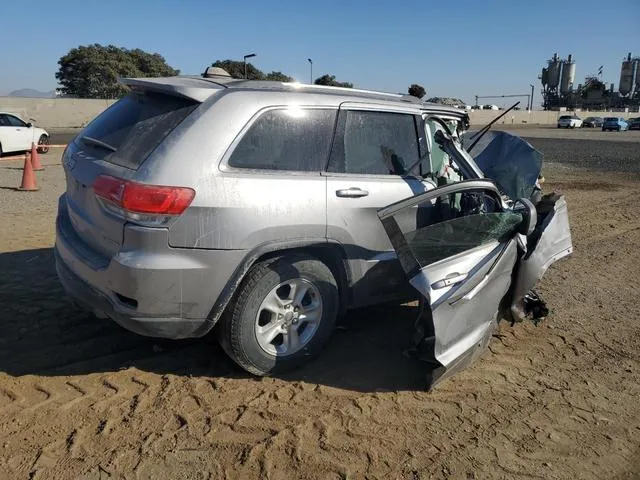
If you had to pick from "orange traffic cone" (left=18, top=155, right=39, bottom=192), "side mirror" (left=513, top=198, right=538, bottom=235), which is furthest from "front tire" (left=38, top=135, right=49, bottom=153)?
"side mirror" (left=513, top=198, right=538, bottom=235)

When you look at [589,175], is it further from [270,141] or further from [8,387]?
[8,387]

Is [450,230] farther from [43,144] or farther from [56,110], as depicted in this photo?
[56,110]

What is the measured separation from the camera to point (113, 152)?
354 centimetres

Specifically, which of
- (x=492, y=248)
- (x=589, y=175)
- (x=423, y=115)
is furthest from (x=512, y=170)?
(x=589, y=175)

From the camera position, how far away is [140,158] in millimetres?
3324

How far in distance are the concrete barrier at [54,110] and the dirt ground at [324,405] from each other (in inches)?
1509

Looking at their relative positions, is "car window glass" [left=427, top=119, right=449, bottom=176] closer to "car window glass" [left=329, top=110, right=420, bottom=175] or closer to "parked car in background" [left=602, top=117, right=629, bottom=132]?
"car window glass" [left=329, top=110, right=420, bottom=175]

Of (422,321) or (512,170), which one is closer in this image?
(422,321)

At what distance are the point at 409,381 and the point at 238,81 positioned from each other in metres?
2.44

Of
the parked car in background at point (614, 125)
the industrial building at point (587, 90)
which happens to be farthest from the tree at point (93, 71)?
the industrial building at point (587, 90)

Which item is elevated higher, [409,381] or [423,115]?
[423,115]

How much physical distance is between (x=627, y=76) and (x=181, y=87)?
127502mm

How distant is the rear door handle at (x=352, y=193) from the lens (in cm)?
371

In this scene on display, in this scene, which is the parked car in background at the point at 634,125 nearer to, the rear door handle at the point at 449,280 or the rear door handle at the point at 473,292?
the rear door handle at the point at 473,292
